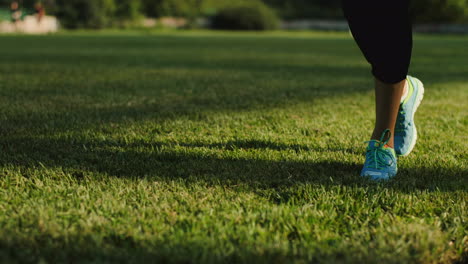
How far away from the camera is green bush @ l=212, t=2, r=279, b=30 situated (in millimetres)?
44344

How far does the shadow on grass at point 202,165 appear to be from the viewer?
171cm

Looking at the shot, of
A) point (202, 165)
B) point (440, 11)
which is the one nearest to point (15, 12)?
point (202, 165)

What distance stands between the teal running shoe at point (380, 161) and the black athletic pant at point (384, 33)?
0.26 metres

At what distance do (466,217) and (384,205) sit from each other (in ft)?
0.80

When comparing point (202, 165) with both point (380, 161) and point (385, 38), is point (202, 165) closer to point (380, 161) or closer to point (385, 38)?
point (380, 161)

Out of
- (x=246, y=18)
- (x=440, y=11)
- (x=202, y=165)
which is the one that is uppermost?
(x=202, y=165)

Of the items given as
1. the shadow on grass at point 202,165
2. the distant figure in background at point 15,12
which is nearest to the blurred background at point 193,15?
the distant figure in background at point 15,12

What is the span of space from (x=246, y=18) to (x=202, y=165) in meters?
43.8

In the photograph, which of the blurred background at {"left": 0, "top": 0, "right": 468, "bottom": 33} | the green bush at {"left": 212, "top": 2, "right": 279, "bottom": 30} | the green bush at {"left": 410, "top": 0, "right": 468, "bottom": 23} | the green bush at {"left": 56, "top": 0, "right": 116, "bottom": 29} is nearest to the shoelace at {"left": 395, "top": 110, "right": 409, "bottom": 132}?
the blurred background at {"left": 0, "top": 0, "right": 468, "bottom": 33}

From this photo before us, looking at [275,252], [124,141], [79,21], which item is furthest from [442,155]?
[79,21]

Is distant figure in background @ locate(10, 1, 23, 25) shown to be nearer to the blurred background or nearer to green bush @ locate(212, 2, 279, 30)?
the blurred background

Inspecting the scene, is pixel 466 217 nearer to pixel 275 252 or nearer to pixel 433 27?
pixel 275 252

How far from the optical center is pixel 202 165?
189cm

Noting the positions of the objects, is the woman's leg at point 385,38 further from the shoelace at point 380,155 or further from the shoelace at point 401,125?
the shoelace at point 401,125
